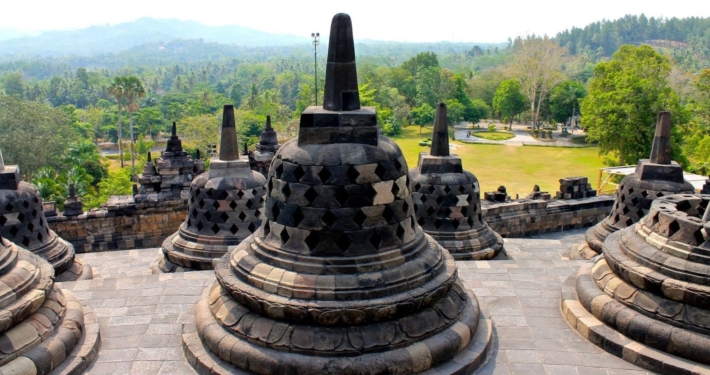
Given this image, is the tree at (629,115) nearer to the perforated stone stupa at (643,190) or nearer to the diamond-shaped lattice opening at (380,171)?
the perforated stone stupa at (643,190)

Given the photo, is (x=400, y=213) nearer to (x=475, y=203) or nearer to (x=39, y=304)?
(x=39, y=304)

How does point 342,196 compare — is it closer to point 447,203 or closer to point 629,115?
point 447,203

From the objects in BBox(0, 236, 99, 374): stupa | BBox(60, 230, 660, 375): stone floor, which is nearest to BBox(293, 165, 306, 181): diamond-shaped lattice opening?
BBox(60, 230, 660, 375): stone floor

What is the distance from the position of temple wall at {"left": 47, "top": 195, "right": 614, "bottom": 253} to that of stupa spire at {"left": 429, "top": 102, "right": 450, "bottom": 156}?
4.53m

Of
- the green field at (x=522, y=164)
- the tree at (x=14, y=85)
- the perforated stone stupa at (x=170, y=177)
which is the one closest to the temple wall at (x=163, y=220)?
the perforated stone stupa at (x=170, y=177)

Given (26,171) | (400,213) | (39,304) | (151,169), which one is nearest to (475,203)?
(400,213)

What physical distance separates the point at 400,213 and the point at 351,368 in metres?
1.56

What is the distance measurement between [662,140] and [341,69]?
7401 millimetres

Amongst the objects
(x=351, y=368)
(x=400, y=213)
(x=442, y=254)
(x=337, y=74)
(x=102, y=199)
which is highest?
(x=337, y=74)

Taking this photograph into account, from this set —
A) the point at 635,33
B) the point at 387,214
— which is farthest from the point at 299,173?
the point at 635,33

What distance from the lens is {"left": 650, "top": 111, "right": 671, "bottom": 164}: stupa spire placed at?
374 inches

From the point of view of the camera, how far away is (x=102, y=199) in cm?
2842

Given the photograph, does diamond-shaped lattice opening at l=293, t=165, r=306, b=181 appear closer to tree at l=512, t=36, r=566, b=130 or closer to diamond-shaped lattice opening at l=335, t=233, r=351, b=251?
diamond-shaped lattice opening at l=335, t=233, r=351, b=251

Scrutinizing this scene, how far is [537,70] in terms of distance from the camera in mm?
52938
